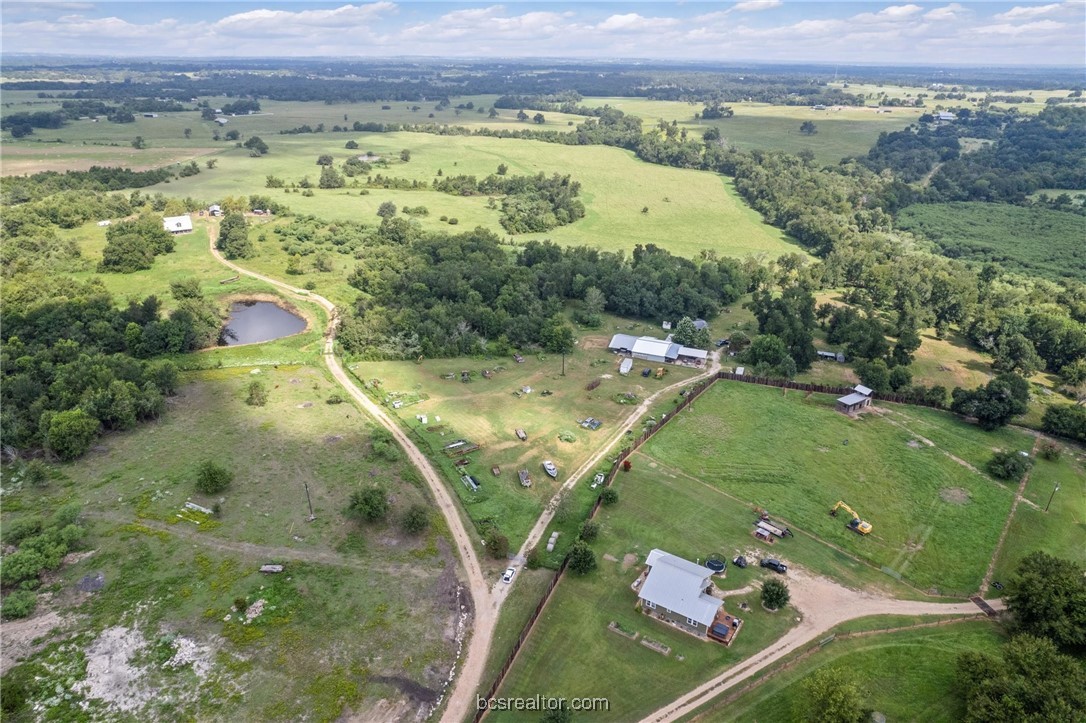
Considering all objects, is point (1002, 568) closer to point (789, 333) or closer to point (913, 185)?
point (789, 333)

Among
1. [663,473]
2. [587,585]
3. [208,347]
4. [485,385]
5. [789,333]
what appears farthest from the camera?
[208,347]

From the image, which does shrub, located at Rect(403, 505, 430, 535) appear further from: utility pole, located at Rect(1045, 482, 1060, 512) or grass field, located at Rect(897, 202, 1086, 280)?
grass field, located at Rect(897, 202, 1086, 280)

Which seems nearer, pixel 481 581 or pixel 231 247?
pixel 481 581

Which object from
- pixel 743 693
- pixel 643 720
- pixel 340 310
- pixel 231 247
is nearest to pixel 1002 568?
pixel 743 693

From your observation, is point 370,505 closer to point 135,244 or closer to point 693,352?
point 693,352

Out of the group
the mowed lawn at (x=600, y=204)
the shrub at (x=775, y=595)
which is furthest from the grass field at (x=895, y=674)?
the mowed lawn at (x=600, y=204)
